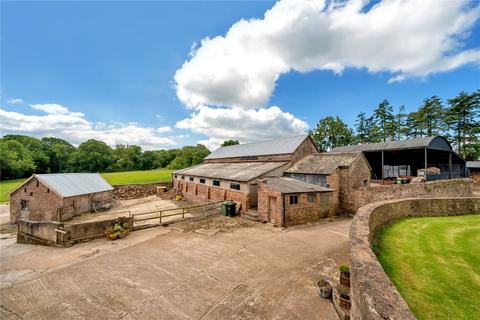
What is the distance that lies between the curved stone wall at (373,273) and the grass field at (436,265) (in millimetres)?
882

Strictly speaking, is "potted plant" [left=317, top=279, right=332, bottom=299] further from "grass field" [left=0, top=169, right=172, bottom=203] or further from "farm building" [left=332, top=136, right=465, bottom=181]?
"grass field" [left=0, top=169, right=172, bottom=203]

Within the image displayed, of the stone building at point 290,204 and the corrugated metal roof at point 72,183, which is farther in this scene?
the corrugated metal roof at point 72,183

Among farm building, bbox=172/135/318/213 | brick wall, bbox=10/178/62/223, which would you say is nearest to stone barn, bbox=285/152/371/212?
farm building, bbox=172/135/318/213

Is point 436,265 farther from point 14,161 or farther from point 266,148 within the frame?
point 14,161

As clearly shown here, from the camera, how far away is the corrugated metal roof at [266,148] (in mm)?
20594

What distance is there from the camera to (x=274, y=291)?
5.89 metres

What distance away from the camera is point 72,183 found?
61.5ft

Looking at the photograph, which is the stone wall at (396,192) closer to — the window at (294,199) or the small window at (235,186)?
the window at (294,199)

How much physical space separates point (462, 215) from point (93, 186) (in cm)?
2908

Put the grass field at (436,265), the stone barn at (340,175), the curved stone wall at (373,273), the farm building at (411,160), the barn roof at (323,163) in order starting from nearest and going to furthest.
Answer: the curved stone wall at (373,273), the grass field at (436,265), the stone barn at (340,175), the barn roof at (323,163), the farm building at (411,160)

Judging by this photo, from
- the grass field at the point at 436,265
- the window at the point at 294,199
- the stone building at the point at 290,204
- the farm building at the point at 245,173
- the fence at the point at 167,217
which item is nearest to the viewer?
the grass field at the point at 436,265

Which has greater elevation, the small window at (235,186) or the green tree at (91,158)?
the green tree at (91,158)

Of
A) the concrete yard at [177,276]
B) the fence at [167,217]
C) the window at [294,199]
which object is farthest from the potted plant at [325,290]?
the fence at [167,217]

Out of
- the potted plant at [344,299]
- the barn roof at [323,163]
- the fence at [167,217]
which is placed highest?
the barn roof at [323,163]
